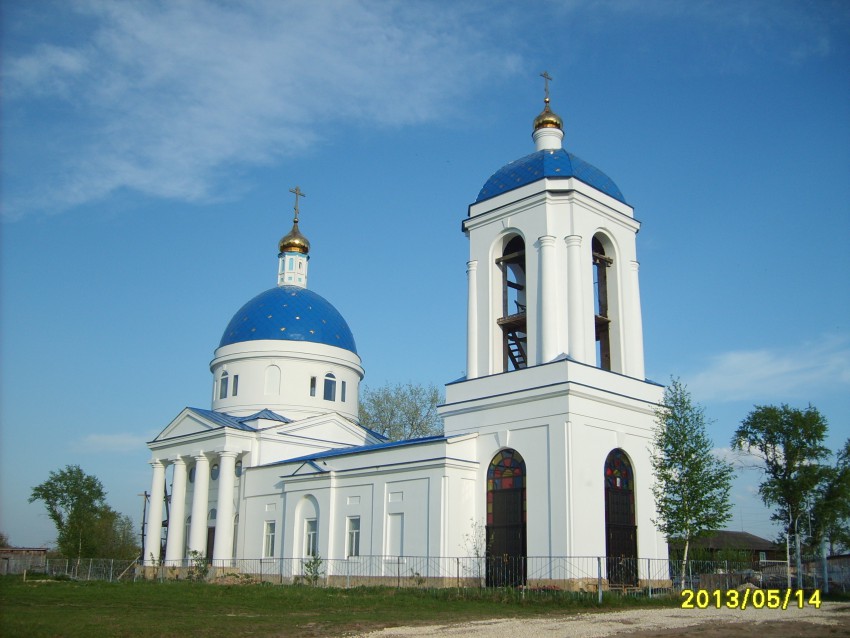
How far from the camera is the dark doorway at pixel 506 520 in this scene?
2266 cm

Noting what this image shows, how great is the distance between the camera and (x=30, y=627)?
12.3m

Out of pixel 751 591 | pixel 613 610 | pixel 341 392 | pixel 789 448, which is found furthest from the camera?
pixel 789 448

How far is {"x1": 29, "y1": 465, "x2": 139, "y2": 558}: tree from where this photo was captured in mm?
49000

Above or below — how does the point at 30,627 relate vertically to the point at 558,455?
below

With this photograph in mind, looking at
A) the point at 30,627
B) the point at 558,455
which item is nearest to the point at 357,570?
the point at 558,455

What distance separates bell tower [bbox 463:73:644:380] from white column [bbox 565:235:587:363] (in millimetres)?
32

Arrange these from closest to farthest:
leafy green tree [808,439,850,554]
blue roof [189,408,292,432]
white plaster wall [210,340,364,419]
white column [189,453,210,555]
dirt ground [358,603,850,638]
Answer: dirt ground [358,603,850,638] → white column [189,453,210,555] → blue roof [189,408,292,432] → white plaster wall [210,340,364,419] → leafy green tree [808,439,850,554]

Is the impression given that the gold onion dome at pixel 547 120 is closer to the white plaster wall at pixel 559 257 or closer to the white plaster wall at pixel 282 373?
the white plaster wall at pixel 559 257

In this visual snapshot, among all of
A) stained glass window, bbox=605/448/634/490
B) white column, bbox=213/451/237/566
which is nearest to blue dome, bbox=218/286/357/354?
white column, bbox=213/451/237/566

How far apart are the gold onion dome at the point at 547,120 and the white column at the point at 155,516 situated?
866 inches

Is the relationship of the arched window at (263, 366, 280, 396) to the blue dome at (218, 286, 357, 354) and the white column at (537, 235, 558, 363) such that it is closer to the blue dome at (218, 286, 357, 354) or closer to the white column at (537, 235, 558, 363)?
the blue dome at (218, 286, 357, 354)

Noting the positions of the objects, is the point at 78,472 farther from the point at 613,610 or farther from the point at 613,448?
the point at 613,610

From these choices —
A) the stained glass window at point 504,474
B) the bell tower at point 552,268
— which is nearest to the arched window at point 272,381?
the bell tower at point 552,268

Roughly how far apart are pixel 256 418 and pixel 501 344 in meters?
12.9
